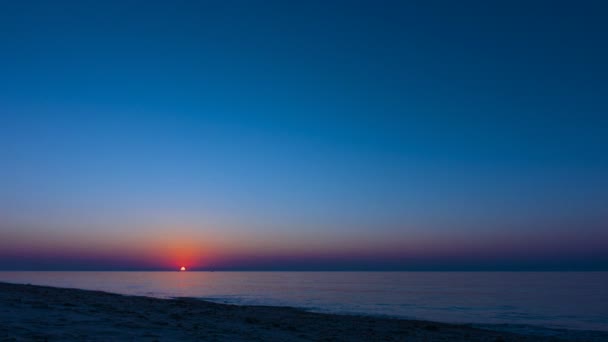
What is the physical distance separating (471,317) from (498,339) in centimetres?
1611

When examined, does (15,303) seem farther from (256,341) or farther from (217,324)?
(256,341)

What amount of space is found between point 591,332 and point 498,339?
36.7 feet

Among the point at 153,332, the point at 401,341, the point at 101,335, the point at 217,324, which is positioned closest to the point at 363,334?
the point at 401,341

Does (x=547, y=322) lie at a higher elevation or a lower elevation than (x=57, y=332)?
lower

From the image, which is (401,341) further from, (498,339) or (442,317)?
(442,317)

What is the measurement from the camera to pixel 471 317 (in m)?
37.4

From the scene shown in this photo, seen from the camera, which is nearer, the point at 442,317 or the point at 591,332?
the point at 591,332

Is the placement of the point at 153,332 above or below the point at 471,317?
above

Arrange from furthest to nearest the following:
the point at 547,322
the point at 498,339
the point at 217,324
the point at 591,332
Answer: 1. the point at 547,322
2. the point at 591,332
3. the point at 498,339
4. the point at 217,324

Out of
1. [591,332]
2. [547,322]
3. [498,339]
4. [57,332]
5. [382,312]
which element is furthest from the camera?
[382,312]

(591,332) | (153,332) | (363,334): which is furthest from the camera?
(591,332)

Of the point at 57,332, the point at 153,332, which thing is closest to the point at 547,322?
the point at 153,332

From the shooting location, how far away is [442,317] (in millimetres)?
36969

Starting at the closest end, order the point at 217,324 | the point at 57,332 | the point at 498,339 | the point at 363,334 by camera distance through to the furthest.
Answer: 1. the point at 57,332
2. the point at 217,324
3. the point at 363,334
4. the point at 498,339
